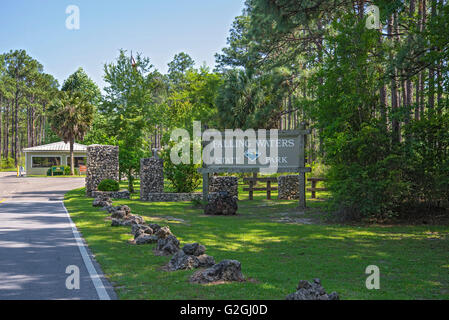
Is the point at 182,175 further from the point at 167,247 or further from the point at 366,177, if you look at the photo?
the point at 167,247

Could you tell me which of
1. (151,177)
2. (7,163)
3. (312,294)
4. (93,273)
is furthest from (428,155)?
(7,163)

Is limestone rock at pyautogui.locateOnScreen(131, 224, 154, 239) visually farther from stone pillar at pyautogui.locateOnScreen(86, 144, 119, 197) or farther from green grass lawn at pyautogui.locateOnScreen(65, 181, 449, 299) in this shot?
stone pillar at pyautogui.locateOnScreen(86, 144, 119, 197)

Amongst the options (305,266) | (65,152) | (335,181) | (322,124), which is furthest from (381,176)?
(65,152)

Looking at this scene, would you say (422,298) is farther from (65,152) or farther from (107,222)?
(65,152)

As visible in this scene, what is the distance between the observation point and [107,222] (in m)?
13.5

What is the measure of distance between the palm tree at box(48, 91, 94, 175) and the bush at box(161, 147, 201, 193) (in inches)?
1233

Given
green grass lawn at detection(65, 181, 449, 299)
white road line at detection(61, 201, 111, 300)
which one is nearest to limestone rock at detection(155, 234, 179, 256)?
green grass lawn at detection(65, 181, 449, 299)

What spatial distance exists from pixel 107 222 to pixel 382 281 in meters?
9.22

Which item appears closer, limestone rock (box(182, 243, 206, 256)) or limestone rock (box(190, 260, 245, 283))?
limestone rock (box(190, 260, 245, 283))

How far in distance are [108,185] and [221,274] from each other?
56.7ft

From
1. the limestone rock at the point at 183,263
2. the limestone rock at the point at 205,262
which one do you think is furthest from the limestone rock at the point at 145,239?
the limestone rock at the point at 205,262

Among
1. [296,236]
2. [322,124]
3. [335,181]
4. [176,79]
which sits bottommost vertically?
[296,236]

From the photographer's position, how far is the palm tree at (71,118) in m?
50.1

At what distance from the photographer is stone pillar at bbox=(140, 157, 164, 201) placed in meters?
21.9
